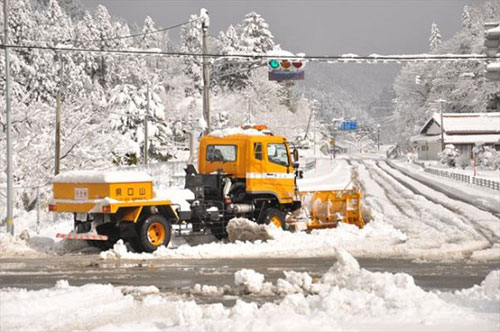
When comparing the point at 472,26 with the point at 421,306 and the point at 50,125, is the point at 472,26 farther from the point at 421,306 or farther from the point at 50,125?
the point at 421,306

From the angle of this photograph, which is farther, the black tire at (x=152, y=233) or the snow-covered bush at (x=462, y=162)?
the snow-covered bush at (x=462, y=162)

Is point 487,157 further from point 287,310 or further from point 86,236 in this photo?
point 287,310

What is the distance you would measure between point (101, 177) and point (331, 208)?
716 cm

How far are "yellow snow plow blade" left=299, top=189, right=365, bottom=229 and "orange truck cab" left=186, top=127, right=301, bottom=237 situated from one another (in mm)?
650

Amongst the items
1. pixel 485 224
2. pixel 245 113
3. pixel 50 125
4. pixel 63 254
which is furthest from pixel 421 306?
pixel 245 113

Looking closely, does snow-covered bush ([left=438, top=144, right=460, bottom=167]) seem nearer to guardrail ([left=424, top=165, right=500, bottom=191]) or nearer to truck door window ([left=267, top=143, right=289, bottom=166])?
guardrail ([left=424, top=165, right=500, bottom=191])

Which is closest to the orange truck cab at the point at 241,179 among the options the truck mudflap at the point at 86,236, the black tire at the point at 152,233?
the black tire at the point at 152,233

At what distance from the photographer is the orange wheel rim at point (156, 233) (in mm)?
16125

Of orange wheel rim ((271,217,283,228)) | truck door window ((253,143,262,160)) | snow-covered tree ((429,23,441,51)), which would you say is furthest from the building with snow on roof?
truck door window ((253,143,262,160))

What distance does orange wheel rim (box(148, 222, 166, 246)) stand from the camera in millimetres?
16125

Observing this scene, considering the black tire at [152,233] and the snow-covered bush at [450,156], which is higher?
the snow-covered bush at [450,156]

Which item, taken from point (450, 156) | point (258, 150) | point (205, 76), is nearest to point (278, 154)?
point (258, 150)

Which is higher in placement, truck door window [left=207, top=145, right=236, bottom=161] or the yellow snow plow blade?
truck door window [left=207, top=145, right=236, bottom=161]

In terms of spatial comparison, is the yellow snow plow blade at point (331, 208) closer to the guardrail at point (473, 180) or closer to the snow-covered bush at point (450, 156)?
the guardrail at point (473, 180)
